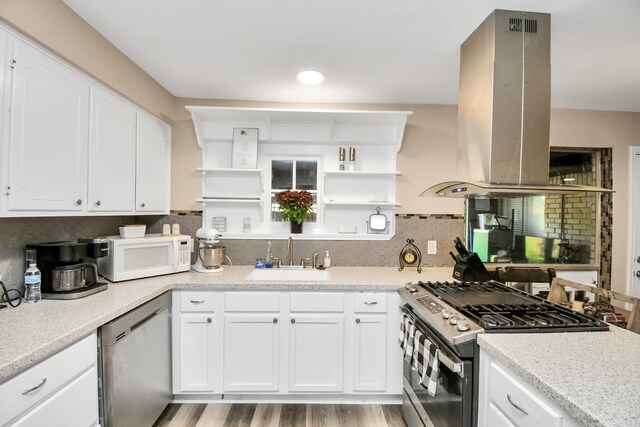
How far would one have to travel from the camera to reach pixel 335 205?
2891 mm

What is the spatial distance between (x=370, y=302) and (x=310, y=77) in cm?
173

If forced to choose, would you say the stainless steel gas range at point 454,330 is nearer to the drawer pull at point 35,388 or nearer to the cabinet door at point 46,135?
the drawer pull at point 35,388

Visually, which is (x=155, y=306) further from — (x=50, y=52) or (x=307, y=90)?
(x=307, y=90)

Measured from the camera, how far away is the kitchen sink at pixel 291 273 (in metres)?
2.56

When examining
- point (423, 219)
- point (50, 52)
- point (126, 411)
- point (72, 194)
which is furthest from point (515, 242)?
point (50, 52)

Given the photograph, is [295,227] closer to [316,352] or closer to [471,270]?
[316,352]

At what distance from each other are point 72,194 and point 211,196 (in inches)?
48.4

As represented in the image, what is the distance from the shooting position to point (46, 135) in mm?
1494

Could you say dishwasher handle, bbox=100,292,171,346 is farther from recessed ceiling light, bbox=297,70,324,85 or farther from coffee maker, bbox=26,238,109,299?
recessed ceiling light, bbox=297,70,324,85

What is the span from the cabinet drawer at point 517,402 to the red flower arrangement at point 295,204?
1.81m

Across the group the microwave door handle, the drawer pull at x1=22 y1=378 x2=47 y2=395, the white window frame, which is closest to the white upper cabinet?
the microwave door handle

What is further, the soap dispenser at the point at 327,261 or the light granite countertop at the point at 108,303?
the soap dispenser at the point at 327,261

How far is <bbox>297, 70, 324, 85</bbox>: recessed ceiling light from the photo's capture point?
7.39 ft

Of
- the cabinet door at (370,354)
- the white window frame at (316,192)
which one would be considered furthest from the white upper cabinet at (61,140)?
the cabinet door at (370,354)
